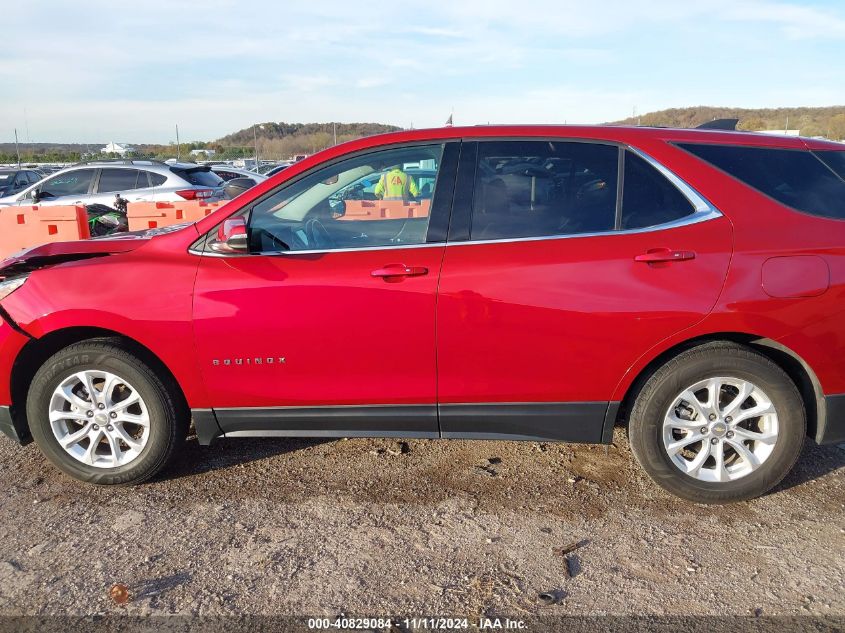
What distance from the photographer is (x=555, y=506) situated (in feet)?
10.8

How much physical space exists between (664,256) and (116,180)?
11138 millimetres

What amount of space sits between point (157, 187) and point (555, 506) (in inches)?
414

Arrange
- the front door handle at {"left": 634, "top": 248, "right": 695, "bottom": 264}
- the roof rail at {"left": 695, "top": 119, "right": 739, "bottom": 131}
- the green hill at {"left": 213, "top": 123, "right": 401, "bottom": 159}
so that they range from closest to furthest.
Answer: the front door handle at {"left": 634, "top": 248, "right": 695, "bottom": 264} < the roof rail at {"left": 695, "top": 119, "right": 739, "bottom": 131} < the green hill at {"left": 213, "top": 123, "right": 401, "bottom": 159}

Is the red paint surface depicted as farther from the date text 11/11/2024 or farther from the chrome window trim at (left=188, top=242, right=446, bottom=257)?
the date text 11/11/2024

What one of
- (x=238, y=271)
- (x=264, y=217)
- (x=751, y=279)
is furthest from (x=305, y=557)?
(x=751, y=279)

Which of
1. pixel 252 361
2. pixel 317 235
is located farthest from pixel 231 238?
pixel 252 361

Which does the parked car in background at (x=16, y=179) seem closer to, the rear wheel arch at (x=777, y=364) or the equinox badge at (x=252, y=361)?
the equinox badge at (x=252, y=361)

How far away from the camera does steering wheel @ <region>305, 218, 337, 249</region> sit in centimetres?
331

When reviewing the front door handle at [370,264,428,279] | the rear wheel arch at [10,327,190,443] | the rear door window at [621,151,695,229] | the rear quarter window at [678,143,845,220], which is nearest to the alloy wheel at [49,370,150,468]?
the rear wheel arch at [10,327,190,443]

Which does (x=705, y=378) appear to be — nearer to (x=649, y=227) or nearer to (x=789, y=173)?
(x=649, y=227)

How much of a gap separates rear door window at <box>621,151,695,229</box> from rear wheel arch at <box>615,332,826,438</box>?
611 mm

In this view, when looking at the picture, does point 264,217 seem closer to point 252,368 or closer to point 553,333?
point 252,368

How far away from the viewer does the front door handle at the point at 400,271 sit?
3.11 metres

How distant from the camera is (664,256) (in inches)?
119
